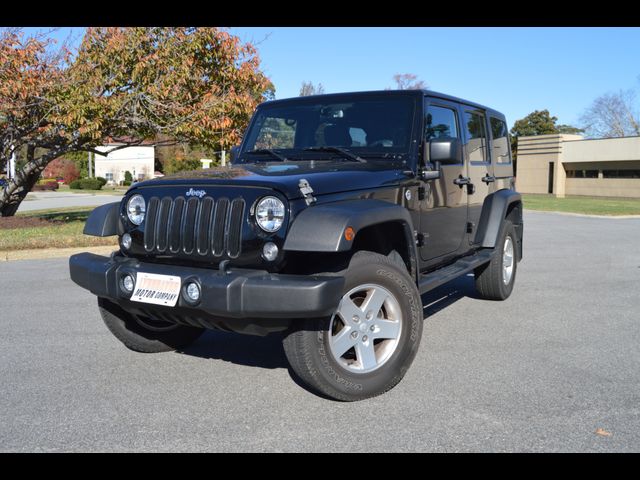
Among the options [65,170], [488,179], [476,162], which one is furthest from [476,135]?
[65,170]

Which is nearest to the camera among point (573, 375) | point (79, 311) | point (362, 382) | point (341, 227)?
point (341, 227)

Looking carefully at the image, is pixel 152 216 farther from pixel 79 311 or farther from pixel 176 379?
pixel 79 311

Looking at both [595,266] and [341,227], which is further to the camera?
[595,266]

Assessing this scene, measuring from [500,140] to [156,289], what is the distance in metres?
4.80

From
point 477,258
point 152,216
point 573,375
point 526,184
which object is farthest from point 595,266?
point 526,184

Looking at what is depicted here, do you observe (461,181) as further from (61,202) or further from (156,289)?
(61,202)

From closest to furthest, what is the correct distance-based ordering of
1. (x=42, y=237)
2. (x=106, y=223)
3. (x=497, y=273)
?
(x=106, y=223), (x=497, y=273), (x=42, y=237)

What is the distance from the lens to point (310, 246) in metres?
3.34

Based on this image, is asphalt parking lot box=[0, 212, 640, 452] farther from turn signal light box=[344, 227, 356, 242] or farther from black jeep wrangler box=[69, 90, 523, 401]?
turn signal light box=[344, 227, 356, 242]

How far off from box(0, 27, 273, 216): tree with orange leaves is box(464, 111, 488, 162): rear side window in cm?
752

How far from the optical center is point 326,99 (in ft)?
17.0

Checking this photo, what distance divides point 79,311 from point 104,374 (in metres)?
2.21

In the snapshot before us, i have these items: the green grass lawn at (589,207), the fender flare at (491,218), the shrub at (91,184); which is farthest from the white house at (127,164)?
the fender flare at (491,218)

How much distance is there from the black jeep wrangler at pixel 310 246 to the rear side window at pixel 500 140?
193 cm
